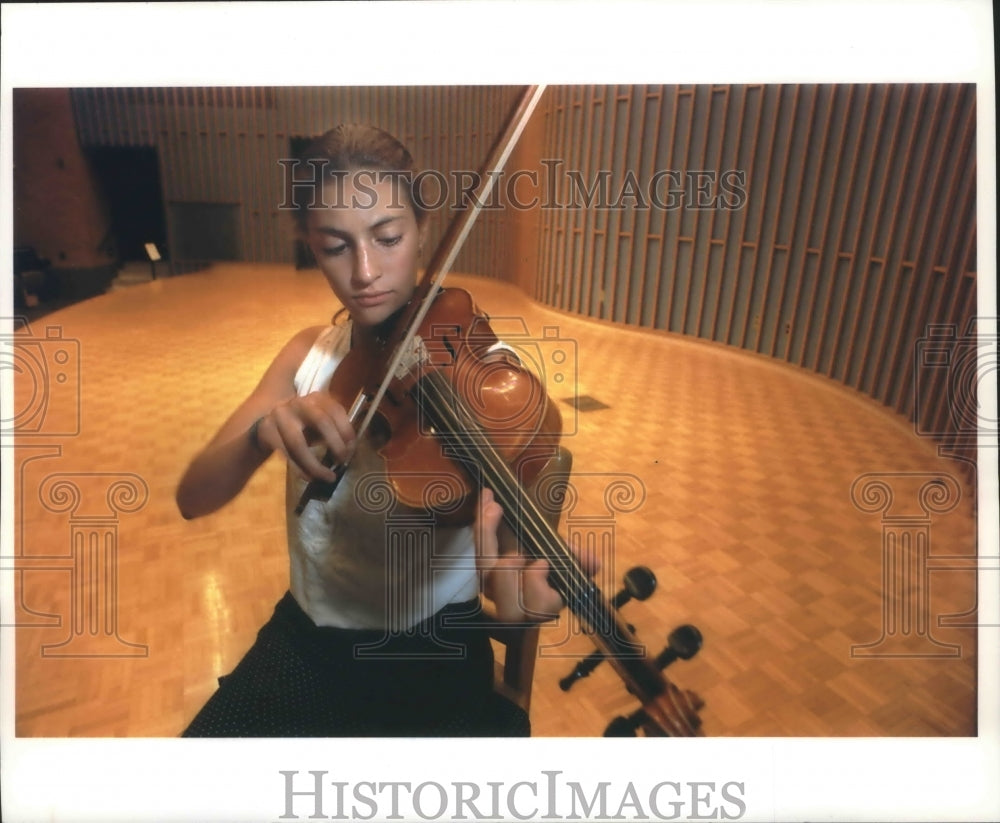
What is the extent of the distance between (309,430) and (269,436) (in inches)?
3.1

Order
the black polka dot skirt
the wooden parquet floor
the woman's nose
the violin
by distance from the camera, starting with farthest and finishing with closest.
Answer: the wooden parquet floor, the black polka dot skirt, the woman's nose, the violin

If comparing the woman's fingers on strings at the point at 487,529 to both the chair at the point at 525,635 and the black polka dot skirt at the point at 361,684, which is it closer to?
the chair at the point at 525,635

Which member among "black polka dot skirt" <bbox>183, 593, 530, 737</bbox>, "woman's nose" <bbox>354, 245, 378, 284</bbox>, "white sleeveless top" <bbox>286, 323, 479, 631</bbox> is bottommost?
"black polka dot skirt" <bbox>183, 593, 530, 737</bbox>

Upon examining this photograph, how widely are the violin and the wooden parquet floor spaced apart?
0.51 feet

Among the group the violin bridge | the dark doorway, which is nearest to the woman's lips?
the violin bridge

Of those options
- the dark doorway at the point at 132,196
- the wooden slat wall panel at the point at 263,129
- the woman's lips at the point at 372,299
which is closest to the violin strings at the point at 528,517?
the woman's lips at the point at 372,299

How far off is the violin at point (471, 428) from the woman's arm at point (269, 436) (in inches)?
1.6

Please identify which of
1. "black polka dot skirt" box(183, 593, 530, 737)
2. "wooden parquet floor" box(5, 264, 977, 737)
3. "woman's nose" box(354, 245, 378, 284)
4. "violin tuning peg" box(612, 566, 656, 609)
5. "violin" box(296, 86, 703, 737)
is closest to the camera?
"violin tuning peg" box(612, 566, 656, 609)

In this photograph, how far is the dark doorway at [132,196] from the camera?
1.45 m

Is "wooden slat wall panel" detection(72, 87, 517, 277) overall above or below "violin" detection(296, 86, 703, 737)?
above

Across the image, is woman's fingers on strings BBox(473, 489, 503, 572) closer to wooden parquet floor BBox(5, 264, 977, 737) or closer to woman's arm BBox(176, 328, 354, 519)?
woman's arm BBox(176, 328, 354, 519)

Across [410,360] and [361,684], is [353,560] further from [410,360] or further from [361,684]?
[410,360]

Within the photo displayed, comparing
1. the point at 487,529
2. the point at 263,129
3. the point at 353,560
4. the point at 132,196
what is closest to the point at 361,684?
the point at 353,560

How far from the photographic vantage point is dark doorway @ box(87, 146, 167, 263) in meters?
1.45
